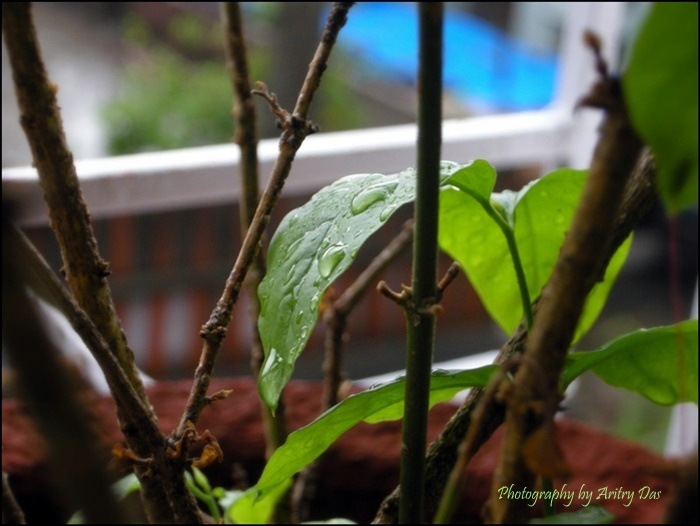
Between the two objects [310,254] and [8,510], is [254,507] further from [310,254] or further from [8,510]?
[310,254]

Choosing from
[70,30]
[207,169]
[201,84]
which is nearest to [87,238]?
[207,169]

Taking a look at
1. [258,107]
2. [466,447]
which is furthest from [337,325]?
[258,107]

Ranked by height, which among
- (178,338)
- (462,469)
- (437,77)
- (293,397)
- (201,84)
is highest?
(201,84)

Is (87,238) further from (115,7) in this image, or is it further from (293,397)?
(115,7)

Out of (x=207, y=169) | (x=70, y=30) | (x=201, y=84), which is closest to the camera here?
(x=207, y=169)

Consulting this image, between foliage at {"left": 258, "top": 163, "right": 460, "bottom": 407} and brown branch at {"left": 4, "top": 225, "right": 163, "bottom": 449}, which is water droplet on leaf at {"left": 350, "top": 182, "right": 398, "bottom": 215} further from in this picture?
brown branch at {"left": 4, "top": 225, "right": 163, "bottom": 449}

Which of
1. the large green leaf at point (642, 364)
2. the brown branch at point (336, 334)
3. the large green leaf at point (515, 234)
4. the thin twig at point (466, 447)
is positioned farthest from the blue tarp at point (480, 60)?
the thin twig at point (466, 447)
